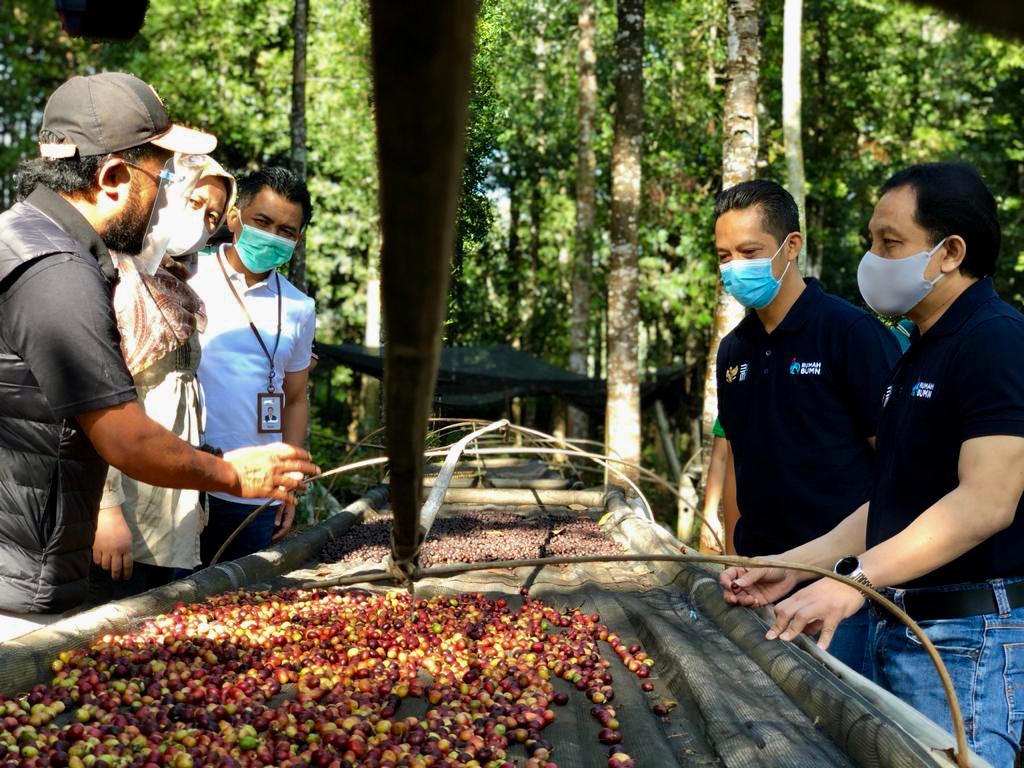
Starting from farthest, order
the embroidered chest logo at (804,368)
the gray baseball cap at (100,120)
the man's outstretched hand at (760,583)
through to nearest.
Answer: the embroidered chest logo at (804,368)
the man's outstretched hand at (760,583)
the gray baseball cap at (100,120)

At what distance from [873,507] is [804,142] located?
14.2 m

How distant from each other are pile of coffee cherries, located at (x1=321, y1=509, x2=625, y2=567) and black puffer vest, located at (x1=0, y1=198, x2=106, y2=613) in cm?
183

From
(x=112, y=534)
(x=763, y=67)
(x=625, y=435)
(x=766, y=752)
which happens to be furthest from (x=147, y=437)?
(x=763, y=67)

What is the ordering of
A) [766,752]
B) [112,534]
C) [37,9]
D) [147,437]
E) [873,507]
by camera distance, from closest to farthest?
[766,752] < [147,437] < [873,507] < [112,534] < [37,9]

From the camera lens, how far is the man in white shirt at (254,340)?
368cm

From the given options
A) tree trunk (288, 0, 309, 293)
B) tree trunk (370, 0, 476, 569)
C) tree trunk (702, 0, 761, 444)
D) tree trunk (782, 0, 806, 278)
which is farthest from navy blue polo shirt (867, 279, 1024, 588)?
tree trunk (782, 0, 806, 278)

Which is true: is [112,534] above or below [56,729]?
above

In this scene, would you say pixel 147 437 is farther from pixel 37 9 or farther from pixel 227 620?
pixel 37 9

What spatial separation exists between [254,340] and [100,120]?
61.1 inches

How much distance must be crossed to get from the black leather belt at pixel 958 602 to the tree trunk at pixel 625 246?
6252mm

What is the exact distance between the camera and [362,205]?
16.1 metres

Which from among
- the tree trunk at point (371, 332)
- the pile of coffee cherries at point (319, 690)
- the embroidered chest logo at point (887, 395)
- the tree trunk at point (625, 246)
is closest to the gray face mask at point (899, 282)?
the embroidered chest logo at point (887, 395)

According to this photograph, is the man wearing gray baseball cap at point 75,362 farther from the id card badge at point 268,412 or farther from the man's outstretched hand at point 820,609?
the id card badge at point 268,412

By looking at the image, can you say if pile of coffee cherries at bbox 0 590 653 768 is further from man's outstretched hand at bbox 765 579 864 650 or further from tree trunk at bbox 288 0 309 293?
tree trunk at bbox 288 0 309 293
